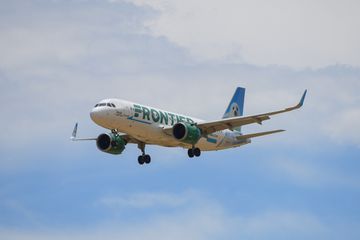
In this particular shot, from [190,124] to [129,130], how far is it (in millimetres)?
6090

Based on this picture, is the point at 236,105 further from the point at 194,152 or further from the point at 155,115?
the point at 155,115

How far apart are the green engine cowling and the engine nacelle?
20.9ft

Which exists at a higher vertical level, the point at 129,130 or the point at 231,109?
the point at 231,109

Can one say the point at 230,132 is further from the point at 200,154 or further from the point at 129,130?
the point at 129,130

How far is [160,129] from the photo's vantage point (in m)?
82.7

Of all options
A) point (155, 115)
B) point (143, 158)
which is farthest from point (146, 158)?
point (155, 115)

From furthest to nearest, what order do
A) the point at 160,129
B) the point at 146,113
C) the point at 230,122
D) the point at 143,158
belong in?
the point at 143,158, the point at 230,122, the point at 160,129, the point at 146,113

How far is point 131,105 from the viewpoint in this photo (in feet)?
266

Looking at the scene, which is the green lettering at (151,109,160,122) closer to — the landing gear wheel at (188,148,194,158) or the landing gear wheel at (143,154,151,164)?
→ the landing gear wheel at (188,148,194,158)

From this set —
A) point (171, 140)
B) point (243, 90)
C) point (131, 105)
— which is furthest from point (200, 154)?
point (243, 90)

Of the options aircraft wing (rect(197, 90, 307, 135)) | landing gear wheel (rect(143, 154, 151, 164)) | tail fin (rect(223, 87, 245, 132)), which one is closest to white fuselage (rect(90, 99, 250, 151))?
aircraft wing (rect(197, 90, 307, 135))

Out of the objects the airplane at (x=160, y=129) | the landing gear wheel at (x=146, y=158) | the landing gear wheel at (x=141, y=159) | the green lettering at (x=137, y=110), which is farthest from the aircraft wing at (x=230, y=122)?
the landing gear wheel at (x=141, y=159)

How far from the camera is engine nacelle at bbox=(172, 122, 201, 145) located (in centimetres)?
8275

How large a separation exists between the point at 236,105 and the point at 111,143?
17.7m
